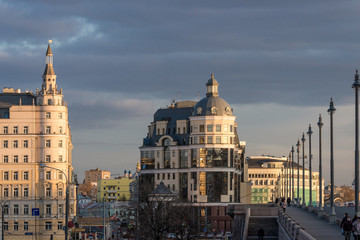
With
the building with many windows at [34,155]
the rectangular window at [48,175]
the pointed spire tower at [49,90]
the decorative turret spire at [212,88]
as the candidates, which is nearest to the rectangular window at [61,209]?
the building with many windows at [34,155]

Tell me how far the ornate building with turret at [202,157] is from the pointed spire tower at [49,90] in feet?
71.7

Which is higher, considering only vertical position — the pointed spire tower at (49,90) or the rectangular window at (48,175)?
the pointed spire tower at (49,90)

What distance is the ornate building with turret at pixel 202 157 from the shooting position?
171m

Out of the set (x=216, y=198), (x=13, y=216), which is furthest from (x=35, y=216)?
(x=216, y=198)

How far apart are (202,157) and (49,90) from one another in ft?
106

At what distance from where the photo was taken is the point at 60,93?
157m

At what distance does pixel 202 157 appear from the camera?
174000mm

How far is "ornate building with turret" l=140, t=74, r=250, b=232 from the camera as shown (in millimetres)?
171000

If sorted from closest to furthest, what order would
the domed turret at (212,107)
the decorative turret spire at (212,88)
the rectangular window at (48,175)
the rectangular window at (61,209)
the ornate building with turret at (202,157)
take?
the rectangular window at (61,209) → the rectangular window at (48,175) → the ornate building with turret at (202,157) → the domed turret at (212,107) → the decorative turret spire at (212,88)

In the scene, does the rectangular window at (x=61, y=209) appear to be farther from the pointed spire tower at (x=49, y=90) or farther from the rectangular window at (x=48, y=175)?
the pointed spire tower at (x=49, y=90)

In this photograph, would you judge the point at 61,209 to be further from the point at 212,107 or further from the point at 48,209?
the point at 212,107

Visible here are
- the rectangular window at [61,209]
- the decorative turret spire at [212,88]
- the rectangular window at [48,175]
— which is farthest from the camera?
the decorative turret spire at [212,88]

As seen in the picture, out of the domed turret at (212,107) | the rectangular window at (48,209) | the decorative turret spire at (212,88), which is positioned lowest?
the rectangular window at (48,209)

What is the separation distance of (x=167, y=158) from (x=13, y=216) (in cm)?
3760
